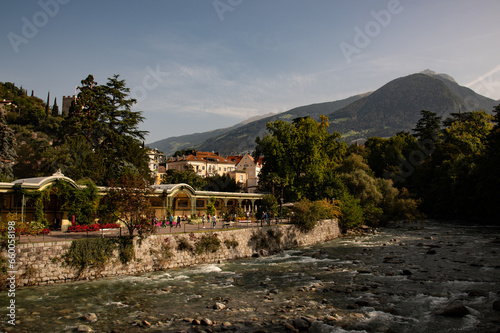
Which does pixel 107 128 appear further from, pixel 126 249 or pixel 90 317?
pixel 90 317

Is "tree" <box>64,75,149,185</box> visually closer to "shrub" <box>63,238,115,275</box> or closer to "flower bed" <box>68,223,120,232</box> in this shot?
"flower bed" <box>68,223,120,232</box>

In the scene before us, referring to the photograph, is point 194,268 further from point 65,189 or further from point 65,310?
point 65,189

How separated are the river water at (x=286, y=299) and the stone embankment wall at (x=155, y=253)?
81 cm

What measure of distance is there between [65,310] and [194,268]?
9.17 metres

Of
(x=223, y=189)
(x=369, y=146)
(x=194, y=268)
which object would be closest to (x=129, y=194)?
(x=194, y=268)

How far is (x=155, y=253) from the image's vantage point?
21297 mm

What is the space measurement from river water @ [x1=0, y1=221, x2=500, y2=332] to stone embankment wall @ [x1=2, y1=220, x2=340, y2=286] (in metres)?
0.81

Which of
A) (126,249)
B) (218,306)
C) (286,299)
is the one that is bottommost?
(286,299)

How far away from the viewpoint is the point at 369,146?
319 feet

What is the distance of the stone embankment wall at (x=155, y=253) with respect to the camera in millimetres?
16938

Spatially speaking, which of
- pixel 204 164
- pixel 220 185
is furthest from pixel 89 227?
pixel 204 164

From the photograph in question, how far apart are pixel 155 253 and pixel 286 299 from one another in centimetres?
983

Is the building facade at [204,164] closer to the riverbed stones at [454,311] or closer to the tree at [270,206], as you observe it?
the tree at [270,206]

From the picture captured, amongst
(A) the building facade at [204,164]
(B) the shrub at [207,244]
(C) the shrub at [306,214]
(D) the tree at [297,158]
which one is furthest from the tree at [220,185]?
(B) the shrub at [207,244]
